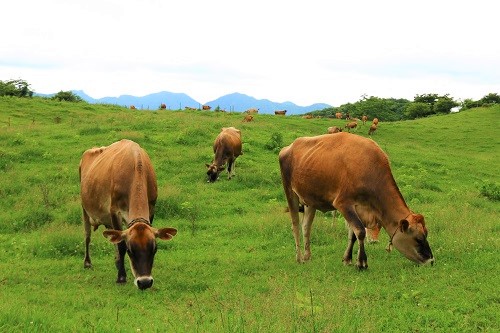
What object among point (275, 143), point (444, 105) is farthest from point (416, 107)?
point (275, 143)

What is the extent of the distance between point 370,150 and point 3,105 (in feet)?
109

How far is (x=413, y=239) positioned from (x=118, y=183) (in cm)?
537

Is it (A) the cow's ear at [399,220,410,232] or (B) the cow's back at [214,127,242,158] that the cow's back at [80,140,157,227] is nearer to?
(A) the cow's ear at [399,220,410,232]

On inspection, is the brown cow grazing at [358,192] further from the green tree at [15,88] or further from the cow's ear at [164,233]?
the green tree at [15,88]

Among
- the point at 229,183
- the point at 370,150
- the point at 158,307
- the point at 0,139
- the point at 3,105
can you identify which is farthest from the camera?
the point at 3,105

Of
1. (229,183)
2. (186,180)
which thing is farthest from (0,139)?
(229,183)

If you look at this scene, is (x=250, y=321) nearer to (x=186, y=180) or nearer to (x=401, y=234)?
(x=401, y=234)

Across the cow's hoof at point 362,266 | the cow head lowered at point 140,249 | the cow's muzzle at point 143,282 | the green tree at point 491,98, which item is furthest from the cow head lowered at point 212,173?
the green tree at point 491,98

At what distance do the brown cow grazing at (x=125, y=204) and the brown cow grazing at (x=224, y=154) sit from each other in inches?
347

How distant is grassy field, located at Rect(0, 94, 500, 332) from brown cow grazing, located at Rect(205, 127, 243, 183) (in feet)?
2.22

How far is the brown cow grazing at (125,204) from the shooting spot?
7.61m

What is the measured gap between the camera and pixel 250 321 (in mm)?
6188

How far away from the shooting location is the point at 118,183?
29.4 feet

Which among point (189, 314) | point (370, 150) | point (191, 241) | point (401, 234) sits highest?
point (370, 150)
